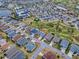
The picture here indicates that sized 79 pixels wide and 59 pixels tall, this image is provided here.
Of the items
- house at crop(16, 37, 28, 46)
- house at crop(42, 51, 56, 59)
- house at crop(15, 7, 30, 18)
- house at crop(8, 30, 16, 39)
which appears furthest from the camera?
house at crop(15, 7, 30, 18)

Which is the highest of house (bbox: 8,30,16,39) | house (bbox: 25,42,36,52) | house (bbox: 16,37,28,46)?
house (bbox: 8,30,16,39)

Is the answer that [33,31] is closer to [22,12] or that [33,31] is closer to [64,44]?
[64,44]

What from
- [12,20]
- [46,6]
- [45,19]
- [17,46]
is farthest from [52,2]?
[17,46]

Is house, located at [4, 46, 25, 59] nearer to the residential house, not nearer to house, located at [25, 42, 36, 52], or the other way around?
house, located at [25, 42, 36, 52]

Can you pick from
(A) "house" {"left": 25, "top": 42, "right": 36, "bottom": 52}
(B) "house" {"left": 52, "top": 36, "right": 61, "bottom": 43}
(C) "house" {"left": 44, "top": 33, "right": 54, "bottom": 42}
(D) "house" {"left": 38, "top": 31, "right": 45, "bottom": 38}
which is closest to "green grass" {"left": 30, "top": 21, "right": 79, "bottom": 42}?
(B) "house" {"left": 52, "top": 36, "right": 61, "bottom": 43}

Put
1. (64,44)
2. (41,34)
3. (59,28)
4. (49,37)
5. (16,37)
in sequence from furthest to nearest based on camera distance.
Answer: (59,28) < (41,34) < (49,37) < (16,37) < (64,44)

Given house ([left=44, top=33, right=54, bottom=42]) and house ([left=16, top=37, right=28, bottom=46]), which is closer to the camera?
house ([left=16, top=37, right=28, bottom=46])

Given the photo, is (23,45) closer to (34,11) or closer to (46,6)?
(34,11)

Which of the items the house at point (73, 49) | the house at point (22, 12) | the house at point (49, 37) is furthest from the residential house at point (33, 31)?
the house at point (73, 49)

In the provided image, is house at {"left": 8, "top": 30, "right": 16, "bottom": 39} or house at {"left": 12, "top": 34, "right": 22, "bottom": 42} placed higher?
house at {"left": 8, "top": 30, "right": 16, "bottom": 39}

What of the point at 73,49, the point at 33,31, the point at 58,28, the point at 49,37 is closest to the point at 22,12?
the point at 33,31
